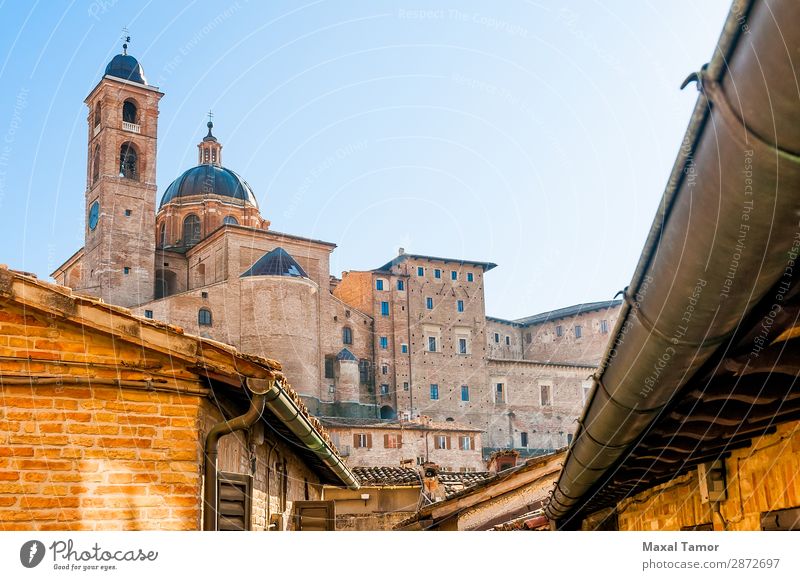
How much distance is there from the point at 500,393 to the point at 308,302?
17.8 meters

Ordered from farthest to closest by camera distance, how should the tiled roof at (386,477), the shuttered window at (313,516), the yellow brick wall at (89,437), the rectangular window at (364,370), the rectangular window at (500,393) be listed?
the rectangular window at (500,393) → the rectangular window at (364,370) → the tiled roof at (386,477) → the shuttered window at (313,516) → the yellow brick wall at (89,437)

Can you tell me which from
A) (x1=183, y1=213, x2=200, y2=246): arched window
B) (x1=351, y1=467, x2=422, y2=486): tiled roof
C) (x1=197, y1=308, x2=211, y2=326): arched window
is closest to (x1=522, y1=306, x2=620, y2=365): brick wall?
(x1=183, y1=213, x2=200, y2=246): arched window

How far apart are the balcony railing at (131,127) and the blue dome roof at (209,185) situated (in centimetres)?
822

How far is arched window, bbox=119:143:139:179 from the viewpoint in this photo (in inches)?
2152

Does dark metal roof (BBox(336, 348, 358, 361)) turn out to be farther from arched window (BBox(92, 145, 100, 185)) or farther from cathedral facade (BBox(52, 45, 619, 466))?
arched window (BBox(92, 145, 100, 185))

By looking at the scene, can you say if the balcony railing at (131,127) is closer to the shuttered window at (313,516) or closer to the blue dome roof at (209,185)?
the blue dome roof at (209,185)

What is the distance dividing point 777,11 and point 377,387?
58.1 meters

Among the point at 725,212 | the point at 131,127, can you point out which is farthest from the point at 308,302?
the point at 725,212

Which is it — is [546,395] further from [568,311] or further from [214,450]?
[214,450]

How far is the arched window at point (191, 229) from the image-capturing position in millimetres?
60938

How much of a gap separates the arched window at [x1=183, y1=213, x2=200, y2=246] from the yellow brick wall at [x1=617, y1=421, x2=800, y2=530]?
56.4 metres

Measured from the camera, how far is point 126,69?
182 ft

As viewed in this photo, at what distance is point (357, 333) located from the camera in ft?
194

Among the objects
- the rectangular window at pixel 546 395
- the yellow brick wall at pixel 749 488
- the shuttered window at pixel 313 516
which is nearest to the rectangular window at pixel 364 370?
the rectangular window at pixel 546 395
